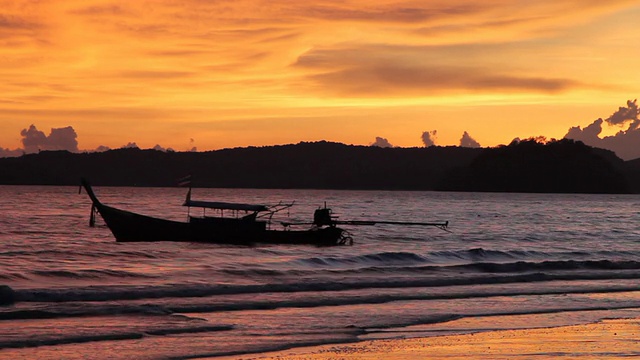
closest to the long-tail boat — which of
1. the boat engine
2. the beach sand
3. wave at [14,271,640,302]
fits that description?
the boat engine

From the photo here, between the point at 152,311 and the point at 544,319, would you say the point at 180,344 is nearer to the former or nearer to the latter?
the point at 152,311

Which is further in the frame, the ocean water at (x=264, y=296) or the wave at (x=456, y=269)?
the wave at (x=456, y=269)

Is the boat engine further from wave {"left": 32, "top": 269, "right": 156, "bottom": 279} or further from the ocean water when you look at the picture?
wave {"left": 32, "top": 269, "right": 156, "bottom": 279}

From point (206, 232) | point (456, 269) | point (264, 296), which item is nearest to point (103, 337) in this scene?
point (264, 296)

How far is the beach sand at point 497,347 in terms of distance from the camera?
1659 centimetres

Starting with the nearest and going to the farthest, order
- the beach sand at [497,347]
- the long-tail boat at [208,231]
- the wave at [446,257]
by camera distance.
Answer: the beach sand at [497,347] → the wave at [446,257] → the long-tail boat at [208,231]

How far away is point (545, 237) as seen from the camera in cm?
7175

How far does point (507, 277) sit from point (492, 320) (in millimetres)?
12974

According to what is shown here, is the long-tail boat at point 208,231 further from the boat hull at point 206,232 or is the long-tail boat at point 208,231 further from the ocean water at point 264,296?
the ocean water at point 264,296

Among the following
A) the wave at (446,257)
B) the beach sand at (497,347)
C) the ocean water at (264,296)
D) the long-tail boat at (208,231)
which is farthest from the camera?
the long-tail boat at (208,231)

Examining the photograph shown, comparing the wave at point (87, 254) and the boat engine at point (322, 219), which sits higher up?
the boat engine at point (322, 219)

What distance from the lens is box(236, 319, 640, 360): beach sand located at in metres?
16.6

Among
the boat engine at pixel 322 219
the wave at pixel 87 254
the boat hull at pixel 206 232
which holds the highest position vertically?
the boat engine at pixel 322 219

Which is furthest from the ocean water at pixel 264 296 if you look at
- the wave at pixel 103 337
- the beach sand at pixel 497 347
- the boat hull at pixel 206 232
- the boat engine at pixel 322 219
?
the boat engine at pixel 322 219
